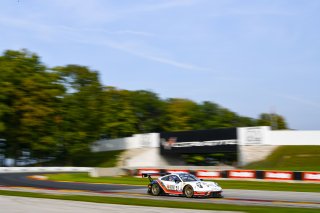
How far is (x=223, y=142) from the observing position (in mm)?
52406

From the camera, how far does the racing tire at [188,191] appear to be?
20.7 meters

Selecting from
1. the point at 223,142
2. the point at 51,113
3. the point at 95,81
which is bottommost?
the point at 223,142

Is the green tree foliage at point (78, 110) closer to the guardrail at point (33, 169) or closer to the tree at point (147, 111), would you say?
the guardrail at point (33, 169)

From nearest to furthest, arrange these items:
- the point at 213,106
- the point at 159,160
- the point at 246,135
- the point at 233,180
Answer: the point at 233,180 < the point at 246,135 < the point at 159,160 < the point at 213,106

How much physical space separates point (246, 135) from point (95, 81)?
31.5 metres

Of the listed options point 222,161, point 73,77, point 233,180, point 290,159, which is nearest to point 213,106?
point 222,161

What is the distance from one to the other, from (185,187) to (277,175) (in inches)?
496

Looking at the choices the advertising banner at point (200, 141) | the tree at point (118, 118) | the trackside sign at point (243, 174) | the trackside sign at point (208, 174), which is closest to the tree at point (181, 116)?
the tree at point (118, 118)

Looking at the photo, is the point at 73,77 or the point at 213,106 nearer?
the point at 73,77

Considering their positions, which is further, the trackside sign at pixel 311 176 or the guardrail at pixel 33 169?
the guardrail at pixel 33 169

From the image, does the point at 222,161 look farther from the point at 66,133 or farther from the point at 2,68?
the point at 2,68

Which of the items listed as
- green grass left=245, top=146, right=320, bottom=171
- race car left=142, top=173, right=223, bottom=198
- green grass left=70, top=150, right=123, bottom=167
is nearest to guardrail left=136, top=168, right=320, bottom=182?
green grass left=245, top=146, right=320, bottom=171

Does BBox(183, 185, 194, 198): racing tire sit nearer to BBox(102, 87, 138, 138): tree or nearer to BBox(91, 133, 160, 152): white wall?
BBox(91, 133, 160, 152): white wall

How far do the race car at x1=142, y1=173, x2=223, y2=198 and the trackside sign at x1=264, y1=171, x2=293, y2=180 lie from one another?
461 inches
